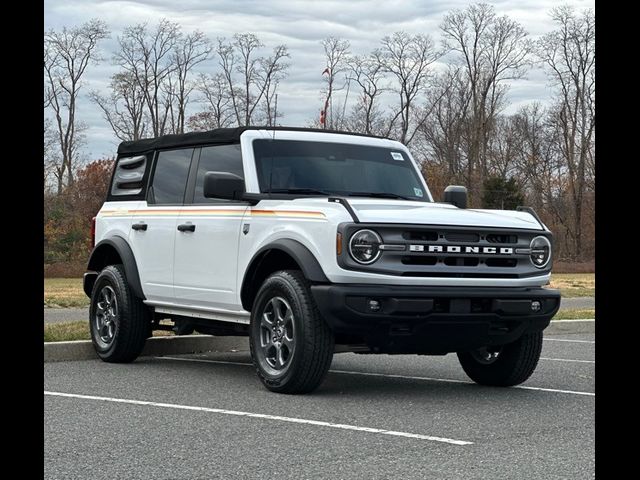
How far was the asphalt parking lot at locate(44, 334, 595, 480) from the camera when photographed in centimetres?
575

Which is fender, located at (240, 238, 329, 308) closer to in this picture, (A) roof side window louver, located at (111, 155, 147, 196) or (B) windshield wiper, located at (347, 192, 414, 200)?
(B) windshield wiper, located at (347, 192, 414, 200)

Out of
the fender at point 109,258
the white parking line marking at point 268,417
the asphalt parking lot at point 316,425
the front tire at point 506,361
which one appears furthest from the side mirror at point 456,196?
the white parking line marking at point 268,417

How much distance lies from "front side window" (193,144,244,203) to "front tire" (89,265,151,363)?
129 cm

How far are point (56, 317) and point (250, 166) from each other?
690 cm

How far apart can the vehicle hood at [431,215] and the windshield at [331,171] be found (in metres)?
0.50

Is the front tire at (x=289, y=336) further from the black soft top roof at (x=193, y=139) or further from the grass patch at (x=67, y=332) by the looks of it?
the grass patch at (x=67, y=332)

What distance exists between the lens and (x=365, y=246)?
8148mm

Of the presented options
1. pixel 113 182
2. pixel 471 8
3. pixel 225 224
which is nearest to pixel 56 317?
pixel 113 182

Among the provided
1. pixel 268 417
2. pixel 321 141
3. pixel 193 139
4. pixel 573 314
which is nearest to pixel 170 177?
pixel 193 139

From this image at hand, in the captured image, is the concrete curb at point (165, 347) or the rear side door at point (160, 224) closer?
the rear side door at point (160, 224)

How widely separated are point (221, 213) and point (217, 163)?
70cm

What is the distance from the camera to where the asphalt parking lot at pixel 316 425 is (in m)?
5.75
